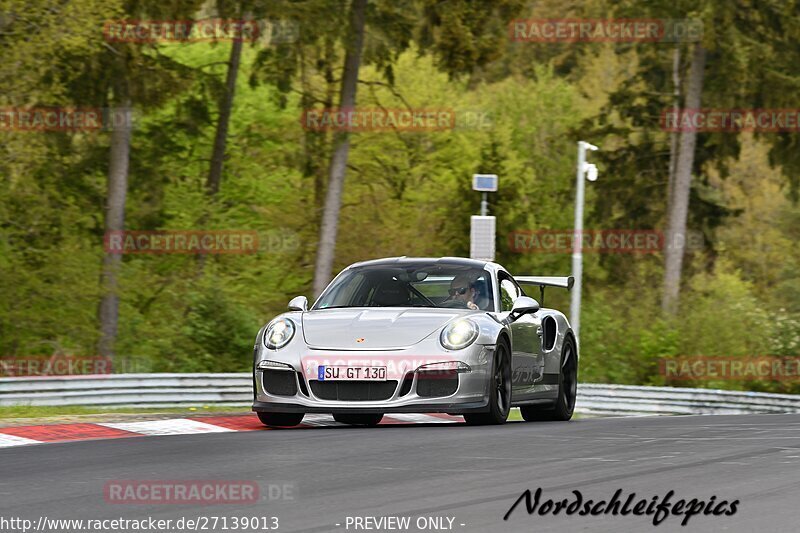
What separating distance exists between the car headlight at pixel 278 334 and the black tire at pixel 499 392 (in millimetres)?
1625

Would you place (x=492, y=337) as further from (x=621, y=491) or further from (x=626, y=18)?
(x=626, y=18)

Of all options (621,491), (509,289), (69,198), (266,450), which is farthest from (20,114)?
(621,491)

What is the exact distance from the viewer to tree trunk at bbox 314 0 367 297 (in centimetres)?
3247

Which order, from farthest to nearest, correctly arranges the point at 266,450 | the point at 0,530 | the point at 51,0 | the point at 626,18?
the point at 626,18 → the point at 51,0 → the point at 266,450 → the point at 0,530

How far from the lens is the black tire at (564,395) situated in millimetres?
14273

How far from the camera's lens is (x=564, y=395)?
14477 mm

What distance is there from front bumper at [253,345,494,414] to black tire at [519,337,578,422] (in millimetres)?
2534

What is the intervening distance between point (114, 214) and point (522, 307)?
2163 cm

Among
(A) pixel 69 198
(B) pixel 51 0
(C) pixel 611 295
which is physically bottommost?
(C) pixel 611 295

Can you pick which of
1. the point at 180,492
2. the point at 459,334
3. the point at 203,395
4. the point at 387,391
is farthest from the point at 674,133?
the point at 180,492

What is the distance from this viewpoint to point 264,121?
5047cm

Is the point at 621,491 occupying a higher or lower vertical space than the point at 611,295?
higher

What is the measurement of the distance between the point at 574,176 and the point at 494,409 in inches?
1325

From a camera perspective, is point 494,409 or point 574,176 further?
point 574,176
